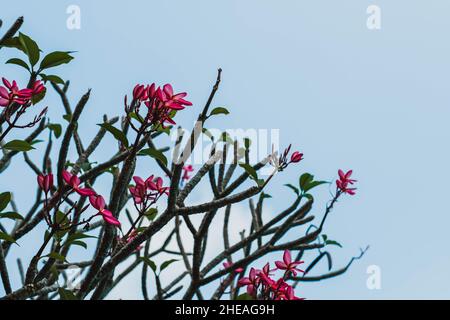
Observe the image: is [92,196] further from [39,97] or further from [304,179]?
[304,179]

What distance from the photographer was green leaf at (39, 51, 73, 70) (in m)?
2.26

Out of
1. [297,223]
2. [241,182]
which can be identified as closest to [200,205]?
[241,182]

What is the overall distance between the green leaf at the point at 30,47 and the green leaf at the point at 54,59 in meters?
0.03

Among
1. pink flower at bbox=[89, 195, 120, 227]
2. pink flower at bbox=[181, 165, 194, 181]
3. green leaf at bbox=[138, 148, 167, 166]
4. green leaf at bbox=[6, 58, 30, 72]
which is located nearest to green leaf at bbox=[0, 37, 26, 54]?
green leaf at bbox=[6, 58, 30, 72]

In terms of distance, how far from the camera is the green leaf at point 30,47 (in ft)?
7.31

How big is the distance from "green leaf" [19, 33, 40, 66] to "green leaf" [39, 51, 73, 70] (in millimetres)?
33

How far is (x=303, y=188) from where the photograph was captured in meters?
2.87

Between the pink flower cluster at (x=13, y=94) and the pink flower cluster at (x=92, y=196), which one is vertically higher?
the pink flower cluster at (x=13, y=94)

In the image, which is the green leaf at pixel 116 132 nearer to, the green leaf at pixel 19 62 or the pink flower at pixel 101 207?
the pink flower at pixel 101 207

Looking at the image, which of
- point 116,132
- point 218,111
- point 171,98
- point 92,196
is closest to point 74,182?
point 92,196

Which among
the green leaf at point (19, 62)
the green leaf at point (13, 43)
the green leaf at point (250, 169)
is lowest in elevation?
the green leaf at point (250, 169)

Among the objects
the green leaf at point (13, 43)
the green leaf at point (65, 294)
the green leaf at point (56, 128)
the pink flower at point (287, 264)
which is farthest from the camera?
the green leaf at point (56, 128)

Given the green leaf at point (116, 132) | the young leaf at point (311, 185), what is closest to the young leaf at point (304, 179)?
the young leaf at point (311, 185)
